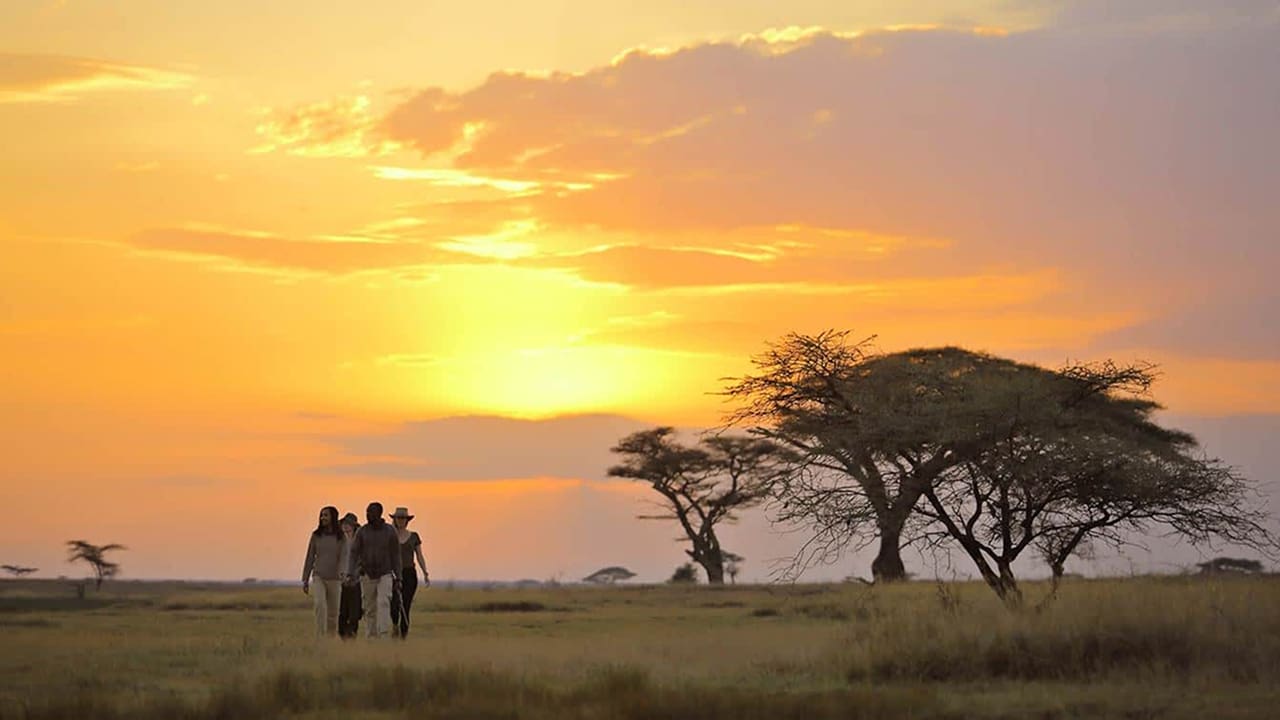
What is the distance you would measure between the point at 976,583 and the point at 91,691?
26.3 metres

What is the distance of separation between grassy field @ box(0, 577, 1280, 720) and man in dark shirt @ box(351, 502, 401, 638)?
155 cm

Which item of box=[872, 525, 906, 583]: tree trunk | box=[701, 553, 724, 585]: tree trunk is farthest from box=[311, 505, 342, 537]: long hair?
box=[701, 553, 724, 585]: tree trunk

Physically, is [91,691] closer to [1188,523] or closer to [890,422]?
[890,422]

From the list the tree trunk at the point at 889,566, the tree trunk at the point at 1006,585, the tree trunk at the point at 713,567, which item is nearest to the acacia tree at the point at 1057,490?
the tree trunk at the point at 1006,585

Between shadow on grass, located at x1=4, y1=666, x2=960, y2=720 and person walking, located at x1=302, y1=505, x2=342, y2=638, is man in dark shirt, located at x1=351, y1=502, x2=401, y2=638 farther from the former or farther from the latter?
shadow on grass, located at x1=4, y1=666, x2=960, y2=720

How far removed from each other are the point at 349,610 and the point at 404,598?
0.97m

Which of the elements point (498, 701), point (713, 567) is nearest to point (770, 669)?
point (498, 701)

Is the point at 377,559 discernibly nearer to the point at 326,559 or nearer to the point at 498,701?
the point at 326,559

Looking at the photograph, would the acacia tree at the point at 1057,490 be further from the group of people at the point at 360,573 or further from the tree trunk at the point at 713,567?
the tree trunk at the point at 713,567

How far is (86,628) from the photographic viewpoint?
1366 inches

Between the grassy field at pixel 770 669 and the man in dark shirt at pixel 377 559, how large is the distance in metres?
1.55

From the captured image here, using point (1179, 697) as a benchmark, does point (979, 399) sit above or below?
above

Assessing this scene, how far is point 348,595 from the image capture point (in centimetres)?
2788

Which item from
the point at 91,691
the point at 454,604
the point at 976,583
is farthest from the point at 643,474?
the point at 91,691
